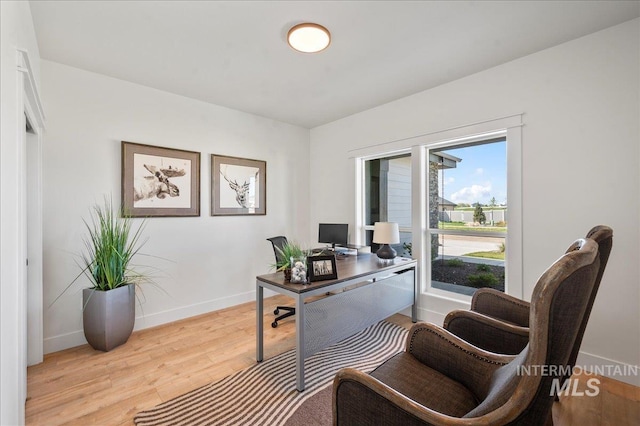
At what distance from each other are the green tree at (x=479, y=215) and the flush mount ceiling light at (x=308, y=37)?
2.19m

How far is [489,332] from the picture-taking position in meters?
1.64

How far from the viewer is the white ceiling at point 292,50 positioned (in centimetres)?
195

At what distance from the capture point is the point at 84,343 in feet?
9.00

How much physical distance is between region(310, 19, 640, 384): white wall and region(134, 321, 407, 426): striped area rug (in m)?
1.63

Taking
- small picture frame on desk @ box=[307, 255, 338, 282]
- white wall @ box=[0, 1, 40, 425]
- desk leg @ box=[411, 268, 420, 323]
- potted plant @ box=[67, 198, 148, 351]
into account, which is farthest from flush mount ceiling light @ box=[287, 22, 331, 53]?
desk leg @ box=[411, 268, 420, 323]

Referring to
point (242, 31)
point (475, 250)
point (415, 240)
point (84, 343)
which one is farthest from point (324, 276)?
point (84, 343)

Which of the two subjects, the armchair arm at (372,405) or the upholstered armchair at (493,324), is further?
the upholstered armchair at (493,324)

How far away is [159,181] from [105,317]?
4.81 ft

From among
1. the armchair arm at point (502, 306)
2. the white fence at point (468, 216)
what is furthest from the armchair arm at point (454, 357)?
the white fence at point (468, 216)

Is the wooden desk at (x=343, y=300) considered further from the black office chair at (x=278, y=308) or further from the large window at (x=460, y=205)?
the black office chair at (x=278, y=308)

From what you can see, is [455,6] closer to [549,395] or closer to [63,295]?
[549,395]

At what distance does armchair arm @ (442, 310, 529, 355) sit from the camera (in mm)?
1552

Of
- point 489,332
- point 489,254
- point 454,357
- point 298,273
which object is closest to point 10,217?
point 298,273

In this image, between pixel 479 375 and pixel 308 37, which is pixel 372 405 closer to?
pixel 479 375
